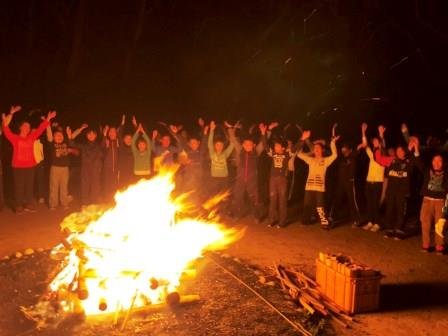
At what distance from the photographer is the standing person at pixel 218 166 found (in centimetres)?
1271

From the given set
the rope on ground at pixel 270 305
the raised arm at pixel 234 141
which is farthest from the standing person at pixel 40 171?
the rope on ground at pixel 270 305

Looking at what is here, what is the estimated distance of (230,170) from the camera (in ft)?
43.2

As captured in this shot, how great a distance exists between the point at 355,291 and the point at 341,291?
245 mm

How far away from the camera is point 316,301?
703 centimetres

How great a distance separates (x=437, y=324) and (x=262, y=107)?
15582mm

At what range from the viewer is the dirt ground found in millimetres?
6793

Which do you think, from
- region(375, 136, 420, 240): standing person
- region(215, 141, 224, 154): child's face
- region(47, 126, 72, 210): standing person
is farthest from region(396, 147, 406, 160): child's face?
region(47, 126, 72, 210): standing person

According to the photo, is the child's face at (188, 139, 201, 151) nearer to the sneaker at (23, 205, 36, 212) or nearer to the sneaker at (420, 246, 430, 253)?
the sneaker at (23, 205, 36, 212)

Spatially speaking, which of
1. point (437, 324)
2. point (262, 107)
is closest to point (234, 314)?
point (437, 324)

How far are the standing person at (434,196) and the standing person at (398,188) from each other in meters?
0.86

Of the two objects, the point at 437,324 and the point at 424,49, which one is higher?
the point at 424,49

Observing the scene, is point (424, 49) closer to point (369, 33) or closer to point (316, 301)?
point (369, 33)

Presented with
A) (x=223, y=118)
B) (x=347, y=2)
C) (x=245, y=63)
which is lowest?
(x=223, y=118)

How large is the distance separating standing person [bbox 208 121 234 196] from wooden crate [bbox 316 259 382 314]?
5919 millimetres
